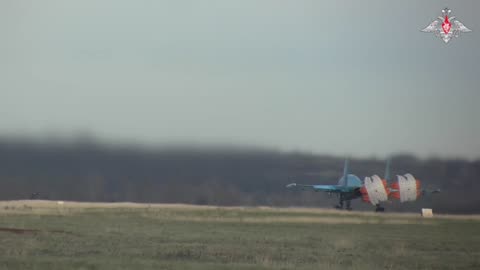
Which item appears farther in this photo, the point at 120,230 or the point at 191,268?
the point at 120,230

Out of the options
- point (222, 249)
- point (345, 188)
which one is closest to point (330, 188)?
point (345, 188)

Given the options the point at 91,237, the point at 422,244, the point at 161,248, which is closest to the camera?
the point at 161,248

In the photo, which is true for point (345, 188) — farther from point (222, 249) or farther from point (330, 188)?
Result: point (222, 249)

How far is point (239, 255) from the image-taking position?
1266 inches

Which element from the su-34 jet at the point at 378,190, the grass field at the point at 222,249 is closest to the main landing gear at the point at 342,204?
the su-34 jet at the point at 378,190

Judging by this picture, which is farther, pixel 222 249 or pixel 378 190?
pixel 378 190

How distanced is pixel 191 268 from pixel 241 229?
2469 cm

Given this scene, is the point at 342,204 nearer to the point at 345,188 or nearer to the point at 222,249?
the point at 345,188

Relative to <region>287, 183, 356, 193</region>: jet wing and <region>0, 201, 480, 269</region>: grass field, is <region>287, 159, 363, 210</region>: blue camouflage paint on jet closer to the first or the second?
<region>287, 183, 356, 193</region>: jet wing

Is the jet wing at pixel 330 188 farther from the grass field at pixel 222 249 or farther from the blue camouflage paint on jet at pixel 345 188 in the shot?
the grass field at pixel 222 249

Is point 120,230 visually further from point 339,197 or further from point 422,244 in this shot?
point 339,197

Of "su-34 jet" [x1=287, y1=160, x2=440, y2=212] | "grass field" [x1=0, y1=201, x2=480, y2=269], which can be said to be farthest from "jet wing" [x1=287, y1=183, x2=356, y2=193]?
"grass field" [x1=0, y1=201, x2=480, y2=269]

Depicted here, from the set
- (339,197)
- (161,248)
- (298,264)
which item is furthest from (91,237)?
(339,197)

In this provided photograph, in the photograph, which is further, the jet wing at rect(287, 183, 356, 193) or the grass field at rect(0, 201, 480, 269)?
the jet wing at rect(287, 183, 356, 193)
